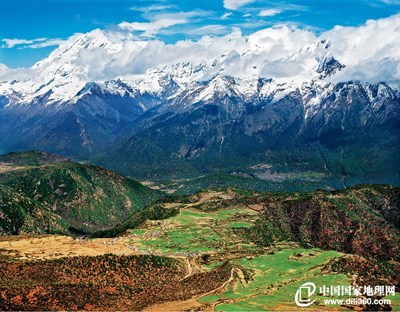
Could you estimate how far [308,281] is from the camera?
163m

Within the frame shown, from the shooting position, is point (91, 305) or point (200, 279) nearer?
point (91, 305)

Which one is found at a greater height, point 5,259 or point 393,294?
point 5,259

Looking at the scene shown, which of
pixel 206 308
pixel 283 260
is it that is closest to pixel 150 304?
pixel 206 308

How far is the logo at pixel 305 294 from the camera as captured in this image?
13662cm

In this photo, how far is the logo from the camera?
137 meters

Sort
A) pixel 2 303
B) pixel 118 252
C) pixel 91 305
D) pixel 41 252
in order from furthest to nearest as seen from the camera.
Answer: pixel 118 252
pixel 41 252
pixel 91 305
pixel 2 303

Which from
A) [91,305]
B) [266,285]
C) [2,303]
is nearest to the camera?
[2,303]

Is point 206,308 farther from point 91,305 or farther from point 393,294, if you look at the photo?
point 393,294

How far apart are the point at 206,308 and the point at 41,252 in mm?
75363

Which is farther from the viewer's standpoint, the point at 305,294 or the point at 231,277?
the point at 231,277

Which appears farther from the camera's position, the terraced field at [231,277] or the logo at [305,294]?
the logo at [305,294]

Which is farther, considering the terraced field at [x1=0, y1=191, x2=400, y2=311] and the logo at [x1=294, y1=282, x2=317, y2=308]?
the logo at [x1=294, y1=282, x2=317, y2=308]

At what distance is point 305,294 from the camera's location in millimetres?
147375

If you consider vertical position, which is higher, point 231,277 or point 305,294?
point 231,277
